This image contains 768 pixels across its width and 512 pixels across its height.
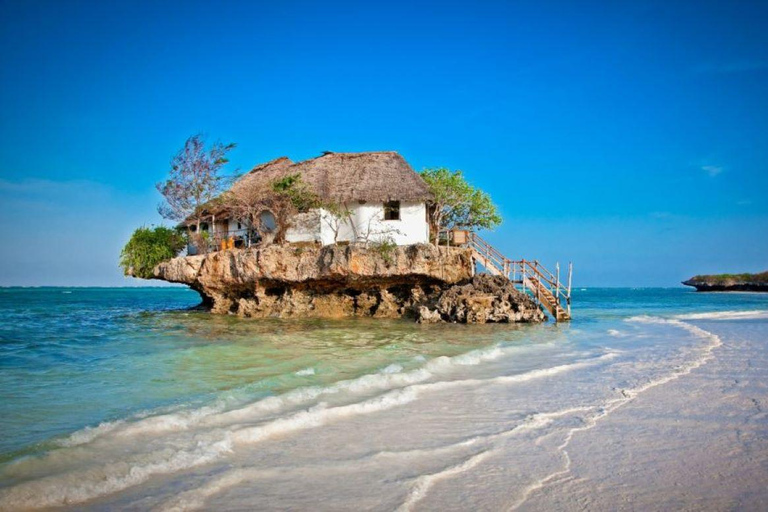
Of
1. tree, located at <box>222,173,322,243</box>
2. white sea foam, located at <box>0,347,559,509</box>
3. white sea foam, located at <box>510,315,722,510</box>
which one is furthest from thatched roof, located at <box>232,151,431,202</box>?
white sea foam, located at <box>0,347,559,509</box>

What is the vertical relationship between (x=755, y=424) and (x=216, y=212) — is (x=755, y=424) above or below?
below

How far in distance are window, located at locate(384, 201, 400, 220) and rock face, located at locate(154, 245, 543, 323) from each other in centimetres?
286

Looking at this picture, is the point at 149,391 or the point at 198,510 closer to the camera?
the point at 198,510

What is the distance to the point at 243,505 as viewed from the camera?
4254mm

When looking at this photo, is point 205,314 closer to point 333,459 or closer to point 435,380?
point 435,380

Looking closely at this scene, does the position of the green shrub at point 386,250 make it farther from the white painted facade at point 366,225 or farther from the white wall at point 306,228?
A: the white wall at point 306,228

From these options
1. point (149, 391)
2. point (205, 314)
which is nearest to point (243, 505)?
point (149, 391)

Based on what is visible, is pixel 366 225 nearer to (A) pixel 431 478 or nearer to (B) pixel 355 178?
(B) pixel 355 178

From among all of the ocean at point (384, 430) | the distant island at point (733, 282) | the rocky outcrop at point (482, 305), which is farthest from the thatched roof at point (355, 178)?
the distant island at point (733, 282)

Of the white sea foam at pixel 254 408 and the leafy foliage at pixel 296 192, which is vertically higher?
the leafy foliage at pixel 296 192

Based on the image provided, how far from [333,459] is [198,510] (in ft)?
5.27

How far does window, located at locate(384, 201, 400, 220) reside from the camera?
24.9 meters

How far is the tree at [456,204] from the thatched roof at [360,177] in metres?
2.12

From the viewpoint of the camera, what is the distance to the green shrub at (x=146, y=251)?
2681 cm
